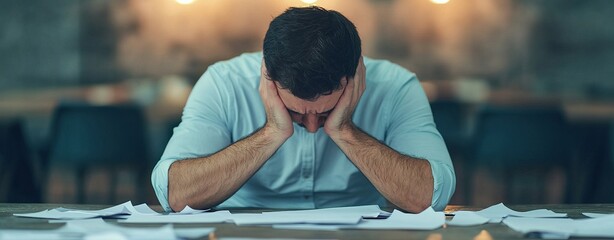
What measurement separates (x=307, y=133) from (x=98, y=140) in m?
1.89

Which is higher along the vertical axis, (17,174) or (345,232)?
(345,232)

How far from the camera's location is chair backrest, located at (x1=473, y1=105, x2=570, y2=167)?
12.9ft

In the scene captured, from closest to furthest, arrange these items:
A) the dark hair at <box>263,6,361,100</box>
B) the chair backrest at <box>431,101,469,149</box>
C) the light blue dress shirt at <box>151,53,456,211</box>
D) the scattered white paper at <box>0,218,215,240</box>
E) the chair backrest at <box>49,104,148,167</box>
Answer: the scattered white paper at <box>0,218,215,240</box> < the dark hair at <box>263,6,361,100</box> < the light blue dress shirt at <box>151,53,456,211</box> < the chair backrest at <box>49,104,148,167</box> < the chair backrest at <box>431,101,469,149</box>

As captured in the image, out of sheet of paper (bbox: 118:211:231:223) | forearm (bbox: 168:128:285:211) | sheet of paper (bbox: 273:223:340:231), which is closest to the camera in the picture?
sheet of paper (bbox: 273:223:340:231)

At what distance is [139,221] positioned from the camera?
1.52 meters

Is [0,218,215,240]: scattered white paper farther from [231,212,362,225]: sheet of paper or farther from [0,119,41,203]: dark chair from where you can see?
[0,119,41,203]: dark chair

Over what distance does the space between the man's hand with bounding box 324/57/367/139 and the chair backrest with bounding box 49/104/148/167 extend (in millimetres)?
2079

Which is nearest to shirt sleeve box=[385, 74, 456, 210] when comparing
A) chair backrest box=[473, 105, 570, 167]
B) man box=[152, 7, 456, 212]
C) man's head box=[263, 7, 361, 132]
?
man box=[152, 7, 456, 212]

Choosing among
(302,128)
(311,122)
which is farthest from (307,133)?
(311,122)

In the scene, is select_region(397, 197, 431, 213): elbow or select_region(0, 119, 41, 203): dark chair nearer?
select_region(397, 197, 431, 213): elbow

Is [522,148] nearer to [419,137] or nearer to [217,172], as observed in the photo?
[419,137]

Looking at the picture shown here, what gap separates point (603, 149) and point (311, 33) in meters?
2.93

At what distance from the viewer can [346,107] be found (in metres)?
2.01

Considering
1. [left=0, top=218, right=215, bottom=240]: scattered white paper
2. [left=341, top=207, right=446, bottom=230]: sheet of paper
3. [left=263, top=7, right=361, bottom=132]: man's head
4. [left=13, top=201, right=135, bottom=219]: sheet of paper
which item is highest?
[left=263, top=7, right=361, bottom=132]: man's head
